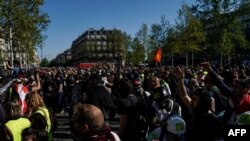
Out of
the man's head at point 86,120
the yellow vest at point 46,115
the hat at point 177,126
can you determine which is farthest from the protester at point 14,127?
the man's head at point 86,120

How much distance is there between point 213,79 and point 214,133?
2618 millimetres

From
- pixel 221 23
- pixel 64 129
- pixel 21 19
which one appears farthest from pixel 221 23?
pixel 64 129

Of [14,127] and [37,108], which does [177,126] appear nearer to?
[14,127]

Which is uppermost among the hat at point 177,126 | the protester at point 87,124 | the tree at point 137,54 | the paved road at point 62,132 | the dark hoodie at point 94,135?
the tree at point 137,54

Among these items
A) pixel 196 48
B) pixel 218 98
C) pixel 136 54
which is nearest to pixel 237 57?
pixel 136 54

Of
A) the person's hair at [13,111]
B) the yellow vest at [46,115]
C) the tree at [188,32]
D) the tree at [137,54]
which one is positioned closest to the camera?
the person's hair at [13,111]

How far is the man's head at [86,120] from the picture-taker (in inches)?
141

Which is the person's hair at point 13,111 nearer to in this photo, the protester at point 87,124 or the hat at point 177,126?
the hat at point 177,126

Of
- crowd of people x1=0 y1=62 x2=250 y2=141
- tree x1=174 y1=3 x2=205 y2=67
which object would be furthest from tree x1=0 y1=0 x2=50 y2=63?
crowd of people x1=0 y1=62 x2=250 y2=141

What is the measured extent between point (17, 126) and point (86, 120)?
2.27 metres

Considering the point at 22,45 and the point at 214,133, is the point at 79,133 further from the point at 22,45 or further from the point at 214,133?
the point at 22,45

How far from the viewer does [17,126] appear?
559cm

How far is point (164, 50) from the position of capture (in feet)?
209

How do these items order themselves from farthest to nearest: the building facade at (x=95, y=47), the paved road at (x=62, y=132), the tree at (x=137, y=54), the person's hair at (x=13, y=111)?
1. the building facade at (x=95, y=47)
2. the tree at (x=137, y=54)
3. the paved road at (x=62, y=132)
4. the person's hair at (x=13, y=111)
